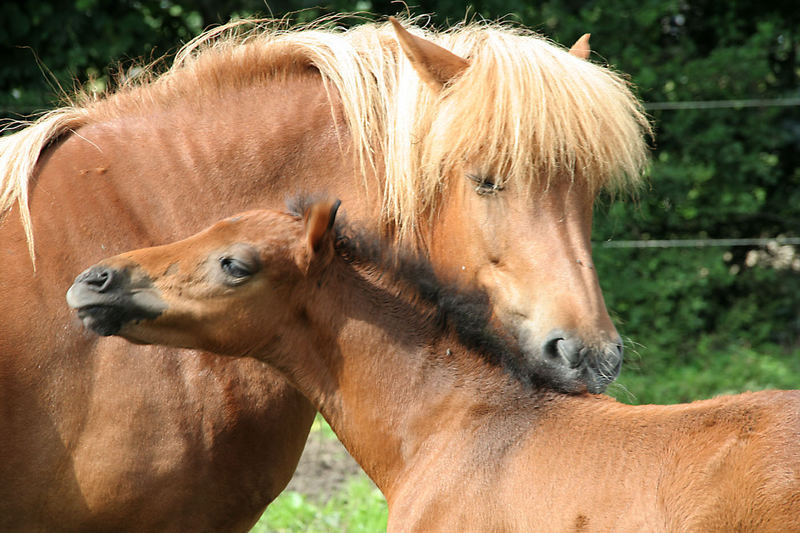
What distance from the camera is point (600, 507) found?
7.63ft

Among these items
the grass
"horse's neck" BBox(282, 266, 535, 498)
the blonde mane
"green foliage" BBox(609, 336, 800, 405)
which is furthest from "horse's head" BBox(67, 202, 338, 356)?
"green foliage" BBox(609, 336, 800, 405)

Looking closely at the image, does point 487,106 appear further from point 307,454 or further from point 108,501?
point 307,454

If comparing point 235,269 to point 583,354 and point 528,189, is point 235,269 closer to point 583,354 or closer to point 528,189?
point 528,189

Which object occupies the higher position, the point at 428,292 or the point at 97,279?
the point at 97,279

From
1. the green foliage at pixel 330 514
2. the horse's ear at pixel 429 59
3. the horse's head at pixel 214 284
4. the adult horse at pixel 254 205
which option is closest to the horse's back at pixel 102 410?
the adult horse at pixel 254 205

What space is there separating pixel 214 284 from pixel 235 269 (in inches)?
3.0

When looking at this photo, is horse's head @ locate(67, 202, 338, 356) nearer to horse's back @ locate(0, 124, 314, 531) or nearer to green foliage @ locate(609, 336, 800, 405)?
horse's back @ locate(0, 124, 314, 531)

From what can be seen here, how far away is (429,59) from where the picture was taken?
108 inches

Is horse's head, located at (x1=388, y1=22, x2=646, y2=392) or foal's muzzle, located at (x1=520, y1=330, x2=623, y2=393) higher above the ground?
horse's head, located at (x1=388, y1=22, x2=646, y2=392)

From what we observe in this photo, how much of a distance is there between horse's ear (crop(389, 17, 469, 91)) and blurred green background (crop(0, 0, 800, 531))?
16.5ft

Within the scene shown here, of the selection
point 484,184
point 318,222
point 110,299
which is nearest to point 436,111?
point 484,184

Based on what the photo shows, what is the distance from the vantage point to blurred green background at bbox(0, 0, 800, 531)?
26.1 feet

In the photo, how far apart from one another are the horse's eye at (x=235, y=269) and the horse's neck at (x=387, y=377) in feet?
0.80

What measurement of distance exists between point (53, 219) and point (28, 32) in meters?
4.97
